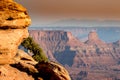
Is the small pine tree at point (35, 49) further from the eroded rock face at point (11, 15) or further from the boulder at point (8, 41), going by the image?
the eroded rock face at point (11, 15)

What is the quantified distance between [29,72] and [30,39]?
34.2m

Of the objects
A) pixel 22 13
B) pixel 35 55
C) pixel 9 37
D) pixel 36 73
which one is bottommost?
pixel 35 55

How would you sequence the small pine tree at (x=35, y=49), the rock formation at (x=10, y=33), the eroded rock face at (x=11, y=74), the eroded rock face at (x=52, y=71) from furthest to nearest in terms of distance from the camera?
the small pine tree at (x=35, y=49), the eroded rock face at (x=52, y=71), the rock formation at (x=10, y=33), the eroded rock face at (x=11, y=74)

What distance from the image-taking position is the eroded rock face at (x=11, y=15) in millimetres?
59094

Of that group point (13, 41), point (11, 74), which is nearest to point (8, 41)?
point (13, 41)

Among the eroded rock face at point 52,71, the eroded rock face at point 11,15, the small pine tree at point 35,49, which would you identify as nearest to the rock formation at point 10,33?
the eroded rock face at point 11,15

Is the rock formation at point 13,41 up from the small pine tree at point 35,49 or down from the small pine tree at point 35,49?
up

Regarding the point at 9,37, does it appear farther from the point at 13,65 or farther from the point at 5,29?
the point at 13,65

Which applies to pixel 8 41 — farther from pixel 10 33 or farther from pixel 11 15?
pixel 11 15

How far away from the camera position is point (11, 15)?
197ft

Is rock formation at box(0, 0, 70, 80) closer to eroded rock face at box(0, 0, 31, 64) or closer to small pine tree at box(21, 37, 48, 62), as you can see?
eroded rock face at box(0, 0, 31, 64)

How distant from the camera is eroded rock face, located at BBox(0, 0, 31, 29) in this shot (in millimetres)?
59094

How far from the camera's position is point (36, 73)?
6519 centimetres

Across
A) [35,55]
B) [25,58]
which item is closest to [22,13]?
[25,58]
